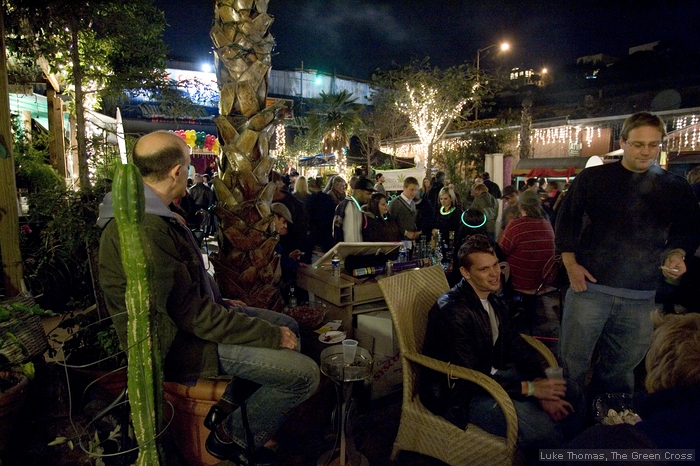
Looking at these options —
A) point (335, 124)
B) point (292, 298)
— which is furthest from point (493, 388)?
point (335, 124)

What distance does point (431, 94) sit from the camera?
63.6 ft

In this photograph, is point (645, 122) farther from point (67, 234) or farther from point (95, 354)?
point (67, 234)

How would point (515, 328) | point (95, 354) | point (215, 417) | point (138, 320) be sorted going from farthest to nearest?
point (95, 354) → point (515, 328) → point (215, 417) → point (138, 320)

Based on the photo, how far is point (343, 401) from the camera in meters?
2.46

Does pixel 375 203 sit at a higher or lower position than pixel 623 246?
higher

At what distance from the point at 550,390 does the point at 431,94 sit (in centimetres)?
1862

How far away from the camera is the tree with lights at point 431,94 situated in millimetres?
19172

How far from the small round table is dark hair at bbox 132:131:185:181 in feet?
4.44

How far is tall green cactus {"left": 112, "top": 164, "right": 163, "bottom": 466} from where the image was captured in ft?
5.02

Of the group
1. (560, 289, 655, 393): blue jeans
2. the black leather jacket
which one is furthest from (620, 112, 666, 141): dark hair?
the black leather jacket

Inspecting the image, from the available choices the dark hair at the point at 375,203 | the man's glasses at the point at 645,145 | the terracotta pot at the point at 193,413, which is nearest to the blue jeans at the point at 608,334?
the man's glasses at the point at 645,145

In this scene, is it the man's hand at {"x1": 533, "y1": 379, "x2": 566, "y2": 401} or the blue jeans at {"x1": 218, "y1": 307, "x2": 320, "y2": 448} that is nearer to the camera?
the blue jeans at {"x1": 218, "y1": 307, "x2": 320, "y2": 448}

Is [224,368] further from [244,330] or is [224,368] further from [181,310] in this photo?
[181,310]

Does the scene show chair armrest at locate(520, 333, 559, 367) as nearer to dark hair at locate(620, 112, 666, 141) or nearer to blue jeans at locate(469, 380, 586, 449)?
blue jeans at locate(469, 380, 586, 449)
